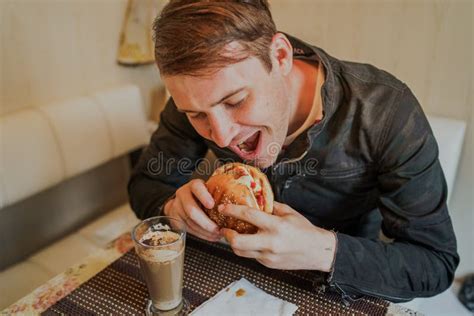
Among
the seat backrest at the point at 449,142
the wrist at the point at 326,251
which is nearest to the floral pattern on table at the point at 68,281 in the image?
the wrist at the point at 326,251

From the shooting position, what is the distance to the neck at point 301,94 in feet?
3.81

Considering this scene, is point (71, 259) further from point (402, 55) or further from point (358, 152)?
point (402, 55)

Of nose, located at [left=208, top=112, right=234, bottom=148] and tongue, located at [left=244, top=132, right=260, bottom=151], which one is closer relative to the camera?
nose, located at [left=208, top=112, right=234, bottom=148]

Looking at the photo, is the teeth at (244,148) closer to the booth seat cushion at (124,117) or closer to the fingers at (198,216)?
the fingers at (198,216)

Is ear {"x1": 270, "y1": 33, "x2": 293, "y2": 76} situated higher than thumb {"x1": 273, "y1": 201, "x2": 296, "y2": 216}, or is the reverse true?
ear {"x1": 270, "y1": 33, "x2": 293, "y2": 76}

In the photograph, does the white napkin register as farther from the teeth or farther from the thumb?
the teeth

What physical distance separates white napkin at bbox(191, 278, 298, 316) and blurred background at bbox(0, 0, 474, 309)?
815mm

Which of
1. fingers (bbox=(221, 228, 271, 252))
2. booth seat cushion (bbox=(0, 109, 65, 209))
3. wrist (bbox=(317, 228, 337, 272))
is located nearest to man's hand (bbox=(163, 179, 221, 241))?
fingers (bbox=(221, 228, 271, 252))

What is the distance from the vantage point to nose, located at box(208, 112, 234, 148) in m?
0.92

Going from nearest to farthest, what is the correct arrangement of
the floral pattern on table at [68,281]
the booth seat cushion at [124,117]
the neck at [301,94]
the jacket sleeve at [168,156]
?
the floral pattern on table at [68,281] → the neck at [301,94] → the jacket sleeve at [168,156] → the booth seat cushion at [124,117]

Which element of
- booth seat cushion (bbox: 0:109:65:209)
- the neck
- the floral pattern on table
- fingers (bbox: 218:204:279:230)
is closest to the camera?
fingers (bbox: 218:204:279:230)

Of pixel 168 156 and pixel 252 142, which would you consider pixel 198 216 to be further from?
pixel 168 156

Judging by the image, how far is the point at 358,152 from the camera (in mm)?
1109

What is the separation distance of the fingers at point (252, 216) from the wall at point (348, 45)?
94cm
